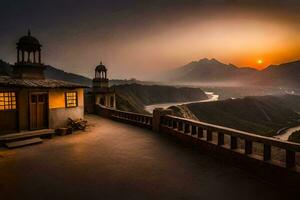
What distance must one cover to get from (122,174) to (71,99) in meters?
12.3

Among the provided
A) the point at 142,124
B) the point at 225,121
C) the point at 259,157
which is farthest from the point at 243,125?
the point at 259,157

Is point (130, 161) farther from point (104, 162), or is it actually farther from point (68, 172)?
point (68, 172)

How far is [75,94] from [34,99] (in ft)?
11.8

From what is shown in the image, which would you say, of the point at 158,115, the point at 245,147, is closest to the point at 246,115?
the point at 158,115

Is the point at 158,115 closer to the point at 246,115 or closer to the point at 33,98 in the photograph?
the point at 33,98

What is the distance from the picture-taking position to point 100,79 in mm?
43406

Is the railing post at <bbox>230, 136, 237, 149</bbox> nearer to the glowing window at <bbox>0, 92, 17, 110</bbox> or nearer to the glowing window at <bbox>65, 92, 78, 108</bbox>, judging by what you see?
the glowing window at <bbox>65, 92, 78, 108</bbox>

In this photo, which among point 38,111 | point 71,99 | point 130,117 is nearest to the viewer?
point 38,111

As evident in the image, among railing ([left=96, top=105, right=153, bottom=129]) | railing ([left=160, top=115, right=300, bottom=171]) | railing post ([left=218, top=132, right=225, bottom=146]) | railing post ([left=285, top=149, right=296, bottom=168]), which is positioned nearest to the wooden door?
railing ([left=96, top=105, right=153, bottom=129])

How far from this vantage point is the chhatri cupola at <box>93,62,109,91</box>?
42.5m

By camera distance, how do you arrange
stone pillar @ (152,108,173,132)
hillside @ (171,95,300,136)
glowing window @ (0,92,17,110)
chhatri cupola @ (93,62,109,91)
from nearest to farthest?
glowing window @ (0,92,17,110), stone pillar @ (152,108,173,132), chhatri cupola @ (93,62,109,91), hillside @ (171,95,300,136)

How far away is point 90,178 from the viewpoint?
8.05 m

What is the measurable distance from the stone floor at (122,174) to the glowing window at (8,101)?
413 centimetres

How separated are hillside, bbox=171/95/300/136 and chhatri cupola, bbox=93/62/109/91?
68097 mm
